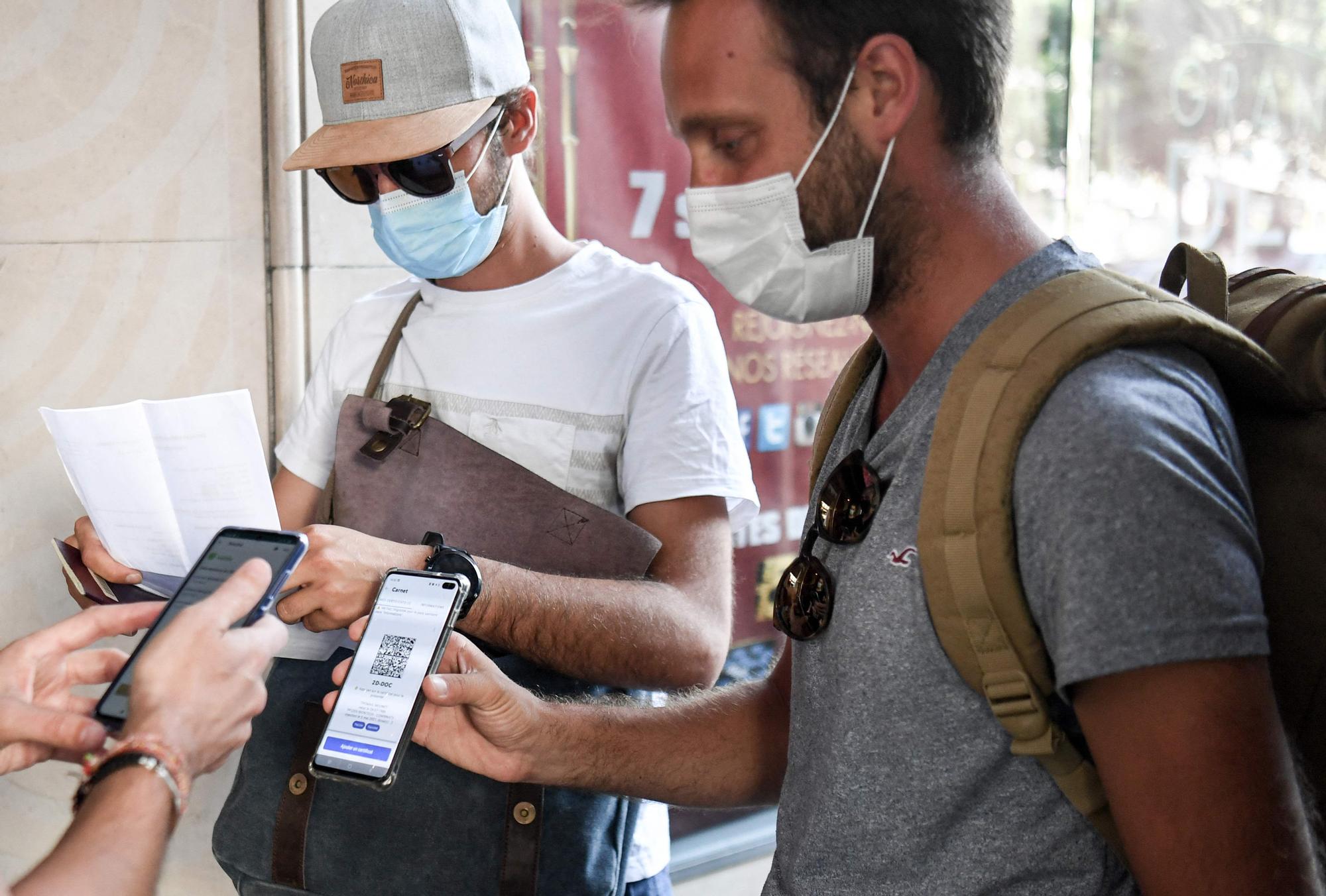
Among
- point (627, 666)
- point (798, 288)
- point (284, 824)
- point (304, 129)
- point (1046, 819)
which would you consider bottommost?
point (284, 824)

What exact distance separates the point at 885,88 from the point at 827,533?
56 centimetres

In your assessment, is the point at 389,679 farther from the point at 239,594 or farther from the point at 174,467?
the point at 174,467

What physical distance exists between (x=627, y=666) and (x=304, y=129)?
1.82m

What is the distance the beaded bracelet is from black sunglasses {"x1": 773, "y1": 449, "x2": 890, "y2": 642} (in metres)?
0.72

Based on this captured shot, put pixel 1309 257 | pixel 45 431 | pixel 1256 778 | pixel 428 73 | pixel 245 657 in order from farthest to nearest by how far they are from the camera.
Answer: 1. pixel 1309 257
2. pixel 45 431
3. pixel 428 73
4. pixel 245 657
5. pixel 1256 778

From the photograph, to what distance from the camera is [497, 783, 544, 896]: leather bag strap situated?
5.90ft

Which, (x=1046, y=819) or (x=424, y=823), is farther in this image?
(x=424, y=823)

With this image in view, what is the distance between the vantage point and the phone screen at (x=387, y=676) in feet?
4.93

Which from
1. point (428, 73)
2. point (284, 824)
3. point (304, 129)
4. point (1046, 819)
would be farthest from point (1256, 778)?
point (304, 129)

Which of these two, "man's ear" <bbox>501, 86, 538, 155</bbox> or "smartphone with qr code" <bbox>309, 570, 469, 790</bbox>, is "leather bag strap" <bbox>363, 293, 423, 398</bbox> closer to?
"man's ear" <bbox>501, 86, 538, 155</bbox>

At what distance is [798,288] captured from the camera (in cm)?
154

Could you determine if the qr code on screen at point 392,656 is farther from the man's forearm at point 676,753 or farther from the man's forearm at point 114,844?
the man's forearm at point 114,844

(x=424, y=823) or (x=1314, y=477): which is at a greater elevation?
(x=1314, y=477)

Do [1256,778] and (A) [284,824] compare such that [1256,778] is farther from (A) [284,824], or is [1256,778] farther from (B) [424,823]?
(A) [284,824]
